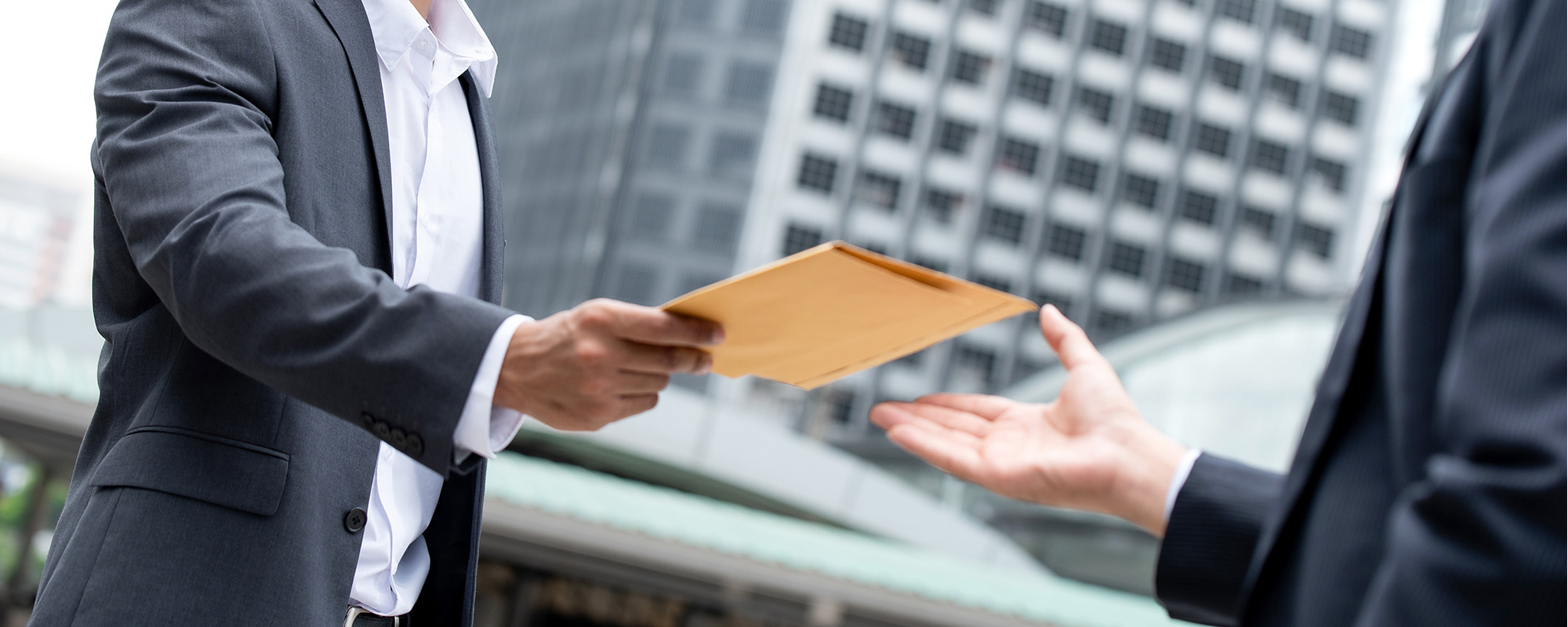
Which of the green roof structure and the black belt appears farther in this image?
the green roof structure

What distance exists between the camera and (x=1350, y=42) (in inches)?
2159

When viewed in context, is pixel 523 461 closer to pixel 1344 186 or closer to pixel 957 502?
pixel 957 502

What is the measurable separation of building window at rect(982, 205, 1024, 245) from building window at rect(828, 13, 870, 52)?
31.4 feet

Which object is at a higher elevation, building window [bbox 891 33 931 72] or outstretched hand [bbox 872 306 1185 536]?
building window [bbox 891 33 931 72]

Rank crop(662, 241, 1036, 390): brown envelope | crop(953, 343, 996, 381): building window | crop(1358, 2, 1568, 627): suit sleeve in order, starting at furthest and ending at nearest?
crop(953, 343, 996, 381): building window, crop(662, 241, 1036, 390): brown envelope, crop(1358, 2, 1568, 627): suit sleeve

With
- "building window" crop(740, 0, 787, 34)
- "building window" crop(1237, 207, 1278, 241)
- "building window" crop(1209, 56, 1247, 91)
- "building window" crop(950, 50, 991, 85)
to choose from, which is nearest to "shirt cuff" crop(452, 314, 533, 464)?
"building window" crop(740, 0, 787, 34)

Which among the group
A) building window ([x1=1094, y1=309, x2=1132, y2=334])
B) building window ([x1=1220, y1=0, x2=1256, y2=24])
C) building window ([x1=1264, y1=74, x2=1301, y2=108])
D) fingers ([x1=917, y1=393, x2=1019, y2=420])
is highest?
building window ([x1=1220, y1=0, x2=1256, y2=24])

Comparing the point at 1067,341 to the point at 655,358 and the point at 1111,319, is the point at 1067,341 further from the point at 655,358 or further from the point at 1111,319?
the point at 1111,319

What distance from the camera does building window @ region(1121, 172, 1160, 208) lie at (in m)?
52.9

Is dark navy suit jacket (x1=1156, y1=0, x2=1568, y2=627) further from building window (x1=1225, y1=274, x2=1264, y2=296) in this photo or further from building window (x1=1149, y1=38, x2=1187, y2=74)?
building window (x1=1149, y1=38, x2=1187, y2=74)

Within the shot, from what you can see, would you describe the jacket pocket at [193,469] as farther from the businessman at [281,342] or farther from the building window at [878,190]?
the building window at [878,190]

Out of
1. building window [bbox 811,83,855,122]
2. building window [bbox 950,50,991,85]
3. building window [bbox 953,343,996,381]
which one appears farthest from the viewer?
building window [bbox 950,50,991,85]

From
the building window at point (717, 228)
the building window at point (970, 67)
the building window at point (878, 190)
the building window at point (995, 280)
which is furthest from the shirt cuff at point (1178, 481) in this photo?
the building window at point (970, 67)

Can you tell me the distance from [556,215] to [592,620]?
4362 centimetres
